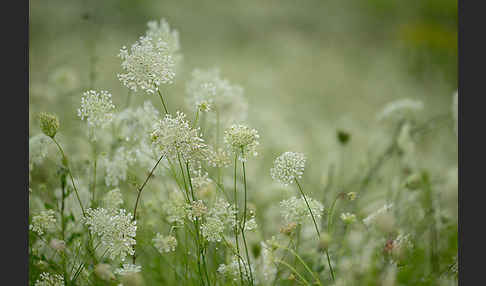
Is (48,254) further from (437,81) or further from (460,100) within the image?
(437,81)

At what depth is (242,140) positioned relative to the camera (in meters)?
0.59

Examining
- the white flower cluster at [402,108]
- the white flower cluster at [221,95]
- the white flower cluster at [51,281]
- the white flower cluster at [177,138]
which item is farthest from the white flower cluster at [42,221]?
the white flower cluster at [402,108]

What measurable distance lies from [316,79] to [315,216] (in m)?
2.34

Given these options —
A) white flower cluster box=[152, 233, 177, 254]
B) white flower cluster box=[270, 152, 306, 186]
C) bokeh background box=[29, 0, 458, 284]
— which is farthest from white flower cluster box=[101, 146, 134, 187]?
bokeh background box=[29, 0, 458, 284]

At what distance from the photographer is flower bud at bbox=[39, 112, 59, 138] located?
62 cm

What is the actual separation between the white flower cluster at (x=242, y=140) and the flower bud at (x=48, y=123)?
0.26m

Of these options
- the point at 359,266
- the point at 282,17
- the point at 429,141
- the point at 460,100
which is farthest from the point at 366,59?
the point at 359,266

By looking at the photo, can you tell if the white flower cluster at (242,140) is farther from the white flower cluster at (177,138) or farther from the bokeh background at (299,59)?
the bokeh background at (299,59)

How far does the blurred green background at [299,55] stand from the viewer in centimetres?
191

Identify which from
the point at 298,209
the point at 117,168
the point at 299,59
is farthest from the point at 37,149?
the point at 299,59

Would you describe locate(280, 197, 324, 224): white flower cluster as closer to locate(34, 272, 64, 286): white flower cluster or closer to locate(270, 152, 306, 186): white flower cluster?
locate(270, 152, 306, 186): white flower cluster

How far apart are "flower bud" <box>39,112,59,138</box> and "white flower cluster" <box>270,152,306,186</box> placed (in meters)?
0.34

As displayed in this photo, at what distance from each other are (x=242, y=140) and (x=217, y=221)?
124mm

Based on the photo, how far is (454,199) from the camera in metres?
0.86
